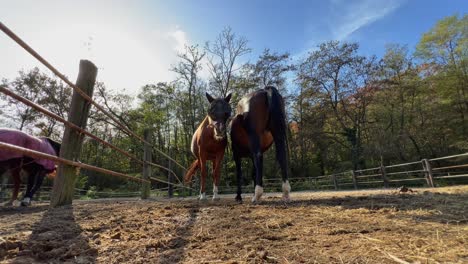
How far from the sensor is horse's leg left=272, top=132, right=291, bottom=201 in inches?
144

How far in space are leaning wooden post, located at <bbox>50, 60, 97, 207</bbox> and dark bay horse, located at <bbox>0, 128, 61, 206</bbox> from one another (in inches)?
28.1

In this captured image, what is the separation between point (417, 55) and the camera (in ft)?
68.4

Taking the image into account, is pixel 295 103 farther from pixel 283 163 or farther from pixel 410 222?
pixel 410 222

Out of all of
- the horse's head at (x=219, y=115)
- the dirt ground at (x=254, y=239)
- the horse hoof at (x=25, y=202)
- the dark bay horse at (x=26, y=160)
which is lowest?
the dirt ground at (x=254, y=239)

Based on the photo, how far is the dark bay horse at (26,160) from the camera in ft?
12.9

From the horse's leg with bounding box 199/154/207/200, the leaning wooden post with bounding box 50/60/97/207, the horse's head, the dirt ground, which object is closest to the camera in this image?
the dirt ground

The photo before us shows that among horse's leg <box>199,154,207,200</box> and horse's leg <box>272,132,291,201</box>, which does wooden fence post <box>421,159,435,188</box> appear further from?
horse's leg <box>199,154,207,200</box>

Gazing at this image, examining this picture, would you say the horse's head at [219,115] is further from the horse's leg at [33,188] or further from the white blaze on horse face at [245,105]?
the horse's leg at [33,188]

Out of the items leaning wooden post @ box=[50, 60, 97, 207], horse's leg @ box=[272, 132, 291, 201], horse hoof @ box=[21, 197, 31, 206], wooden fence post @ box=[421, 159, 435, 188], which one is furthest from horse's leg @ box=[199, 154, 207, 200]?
wooden fence post @ box=[421, 159, 435, 188]

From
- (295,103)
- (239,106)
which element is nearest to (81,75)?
(239,106)

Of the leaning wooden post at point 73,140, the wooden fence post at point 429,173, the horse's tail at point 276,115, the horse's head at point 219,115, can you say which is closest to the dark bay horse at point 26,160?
the leaning wooden post at point 73,140

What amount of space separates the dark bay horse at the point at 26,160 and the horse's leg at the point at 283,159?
3351 millimetres

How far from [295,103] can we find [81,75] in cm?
2131

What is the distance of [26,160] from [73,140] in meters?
2.06
